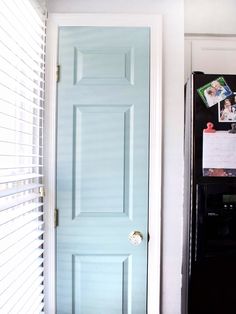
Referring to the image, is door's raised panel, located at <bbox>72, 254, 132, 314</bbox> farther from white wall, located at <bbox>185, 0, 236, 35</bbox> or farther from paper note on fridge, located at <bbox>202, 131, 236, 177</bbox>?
white wall, located at <bbox>185, 0, 236, 35</bbox>

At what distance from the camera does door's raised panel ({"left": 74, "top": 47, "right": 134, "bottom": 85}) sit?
156cm

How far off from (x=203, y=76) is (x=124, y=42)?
19.3 inches

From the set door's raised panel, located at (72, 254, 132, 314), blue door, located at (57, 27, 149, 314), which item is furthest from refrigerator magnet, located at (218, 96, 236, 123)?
door's raised panel, located at (72, 254, 132, 314)

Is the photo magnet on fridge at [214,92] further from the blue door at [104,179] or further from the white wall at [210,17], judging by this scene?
the white wall at [210,17]

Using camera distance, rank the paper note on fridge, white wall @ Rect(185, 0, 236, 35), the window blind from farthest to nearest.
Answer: white wall @ Rect(185, 0, 236, 35) → the paper note on fridge → the window blind

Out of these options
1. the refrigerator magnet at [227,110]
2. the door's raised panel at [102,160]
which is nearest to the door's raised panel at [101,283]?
the door's raised panel at [102,160]

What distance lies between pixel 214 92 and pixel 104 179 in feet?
2.39

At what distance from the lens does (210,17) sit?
181 cm

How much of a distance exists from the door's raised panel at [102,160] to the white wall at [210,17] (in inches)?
29.8

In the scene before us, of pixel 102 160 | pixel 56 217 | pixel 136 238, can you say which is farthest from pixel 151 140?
pixel 56 217

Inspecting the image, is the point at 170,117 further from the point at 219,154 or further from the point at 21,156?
the point at 21,156

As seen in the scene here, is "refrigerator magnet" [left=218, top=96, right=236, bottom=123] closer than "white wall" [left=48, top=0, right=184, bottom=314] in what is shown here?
Yes

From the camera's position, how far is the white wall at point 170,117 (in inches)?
61.8

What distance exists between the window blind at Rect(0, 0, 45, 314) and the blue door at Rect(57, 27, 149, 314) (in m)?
0.14
